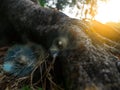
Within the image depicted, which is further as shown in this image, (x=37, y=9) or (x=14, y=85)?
(x=37, y=9)

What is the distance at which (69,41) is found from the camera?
245cm

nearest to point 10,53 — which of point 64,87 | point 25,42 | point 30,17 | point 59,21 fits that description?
point 25,42

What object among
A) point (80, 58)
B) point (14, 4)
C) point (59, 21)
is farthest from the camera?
point (14, 4)

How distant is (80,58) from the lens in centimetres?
225

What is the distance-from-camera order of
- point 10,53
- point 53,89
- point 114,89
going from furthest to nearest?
point 10,53 → point 53,89 → point 114,89

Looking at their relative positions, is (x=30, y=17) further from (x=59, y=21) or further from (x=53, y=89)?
(x=53, y=89)

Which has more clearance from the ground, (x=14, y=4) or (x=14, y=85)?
(x=14, y=4)

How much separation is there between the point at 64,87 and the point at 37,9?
1075 millimetres

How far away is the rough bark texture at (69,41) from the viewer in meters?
2.10

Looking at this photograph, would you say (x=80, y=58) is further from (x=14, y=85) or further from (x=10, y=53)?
(x=10, y=53)

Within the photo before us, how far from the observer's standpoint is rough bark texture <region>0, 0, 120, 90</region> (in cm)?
210

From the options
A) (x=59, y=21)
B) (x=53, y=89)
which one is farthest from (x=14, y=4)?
(x=53, y=89)

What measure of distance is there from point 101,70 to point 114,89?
6.9 inches

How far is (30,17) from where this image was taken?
311cm
